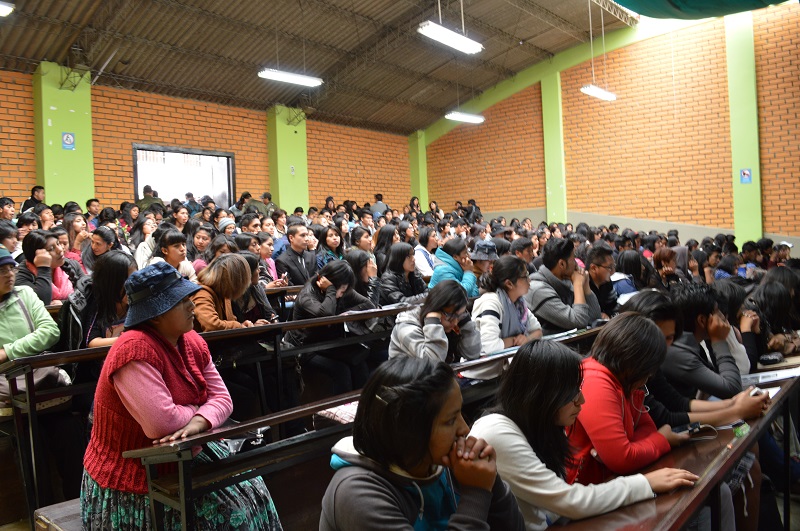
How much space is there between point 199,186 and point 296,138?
9.44ft

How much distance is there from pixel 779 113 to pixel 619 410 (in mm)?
14070

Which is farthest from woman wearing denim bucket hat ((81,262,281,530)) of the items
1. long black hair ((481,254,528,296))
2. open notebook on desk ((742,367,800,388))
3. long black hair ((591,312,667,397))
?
open notebook on desk ((742,367,800,388))

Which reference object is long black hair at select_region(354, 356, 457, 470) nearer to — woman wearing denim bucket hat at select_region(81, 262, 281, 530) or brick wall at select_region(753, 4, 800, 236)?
woman wearing denim bucket hat at select_region(81, 262, 281, 530)

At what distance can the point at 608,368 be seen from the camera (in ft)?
7.68

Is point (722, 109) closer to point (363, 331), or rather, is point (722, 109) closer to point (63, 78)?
point (363, 331)

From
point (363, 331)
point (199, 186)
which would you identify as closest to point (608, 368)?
point (363, 331)

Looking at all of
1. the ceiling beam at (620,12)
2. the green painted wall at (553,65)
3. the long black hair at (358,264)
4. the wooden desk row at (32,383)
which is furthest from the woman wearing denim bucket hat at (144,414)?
the green painted wall at (553,65)

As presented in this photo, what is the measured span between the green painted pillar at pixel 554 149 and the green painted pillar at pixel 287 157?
267 inches

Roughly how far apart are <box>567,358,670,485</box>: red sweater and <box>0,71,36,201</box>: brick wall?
36.1 ft

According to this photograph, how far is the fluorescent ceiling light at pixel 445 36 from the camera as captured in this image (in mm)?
8742

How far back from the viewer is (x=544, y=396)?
1.89m

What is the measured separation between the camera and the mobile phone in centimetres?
251

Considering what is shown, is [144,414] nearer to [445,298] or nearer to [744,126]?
[445,298]

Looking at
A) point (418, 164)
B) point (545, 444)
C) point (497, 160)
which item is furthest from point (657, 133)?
point (545, 444)
